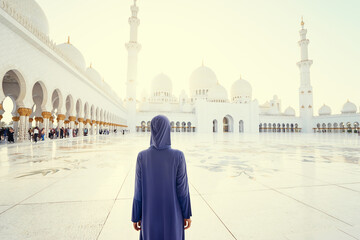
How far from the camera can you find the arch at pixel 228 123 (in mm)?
31906

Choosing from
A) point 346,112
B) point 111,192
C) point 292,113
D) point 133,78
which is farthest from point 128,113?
point 346,112

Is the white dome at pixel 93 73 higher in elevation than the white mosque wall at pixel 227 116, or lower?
higher

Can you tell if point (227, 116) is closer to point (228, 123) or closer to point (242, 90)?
point (228, 123)

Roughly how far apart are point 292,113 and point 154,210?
46.0m

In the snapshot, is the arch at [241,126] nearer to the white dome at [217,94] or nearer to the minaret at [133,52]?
the white dome at [217,94]

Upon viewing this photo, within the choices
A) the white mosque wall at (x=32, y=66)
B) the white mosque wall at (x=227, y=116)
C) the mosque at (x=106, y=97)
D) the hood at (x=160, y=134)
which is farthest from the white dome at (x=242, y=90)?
the hood at (x=160, y=134)

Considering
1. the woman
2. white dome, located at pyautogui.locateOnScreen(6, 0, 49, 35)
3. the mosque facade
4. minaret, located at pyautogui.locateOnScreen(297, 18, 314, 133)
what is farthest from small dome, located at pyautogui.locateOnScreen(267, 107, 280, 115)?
the woman

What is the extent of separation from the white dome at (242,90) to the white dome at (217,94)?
418 centimetres

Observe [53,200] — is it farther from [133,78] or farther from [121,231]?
[133,78]

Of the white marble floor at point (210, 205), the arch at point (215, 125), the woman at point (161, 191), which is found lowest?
the white marble floor at point (210, 205)

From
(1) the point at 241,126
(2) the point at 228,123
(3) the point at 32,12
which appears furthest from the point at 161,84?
Result: (3) the point at 32,12

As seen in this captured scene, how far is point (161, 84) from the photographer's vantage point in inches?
1435

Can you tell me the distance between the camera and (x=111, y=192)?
74.8 inches

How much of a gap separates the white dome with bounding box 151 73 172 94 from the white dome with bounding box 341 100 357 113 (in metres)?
32.8
